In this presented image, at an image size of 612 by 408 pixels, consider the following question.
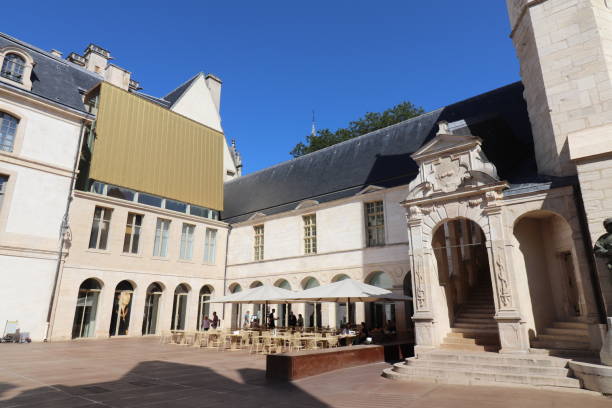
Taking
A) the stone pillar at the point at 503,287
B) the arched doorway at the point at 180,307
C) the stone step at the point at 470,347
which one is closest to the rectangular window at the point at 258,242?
the arched doorway at the point at 180,307

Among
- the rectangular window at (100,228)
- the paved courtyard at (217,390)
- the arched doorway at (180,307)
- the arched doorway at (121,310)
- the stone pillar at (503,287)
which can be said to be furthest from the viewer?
the arched doorway at (180,307)

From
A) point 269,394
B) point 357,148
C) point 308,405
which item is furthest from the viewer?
point 357,148

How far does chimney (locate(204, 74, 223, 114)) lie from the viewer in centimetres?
3506

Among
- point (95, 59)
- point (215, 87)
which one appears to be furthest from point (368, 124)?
point (95, 59)

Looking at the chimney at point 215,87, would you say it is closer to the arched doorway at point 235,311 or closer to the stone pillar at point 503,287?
the arched doorway at point 235,311

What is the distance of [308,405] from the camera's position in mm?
6180

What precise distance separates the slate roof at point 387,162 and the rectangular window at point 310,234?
124 centimetres

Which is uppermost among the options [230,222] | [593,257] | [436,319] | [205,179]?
[205,179]

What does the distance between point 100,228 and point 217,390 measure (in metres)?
16.1

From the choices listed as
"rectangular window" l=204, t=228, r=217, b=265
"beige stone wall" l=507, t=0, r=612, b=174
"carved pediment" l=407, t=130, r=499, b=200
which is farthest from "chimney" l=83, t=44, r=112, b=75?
"beige stone wall" l=507, t=0, r=612, b=174

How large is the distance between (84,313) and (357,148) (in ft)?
56.7

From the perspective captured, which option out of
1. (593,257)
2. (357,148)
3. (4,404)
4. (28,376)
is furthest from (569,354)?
(357,148)

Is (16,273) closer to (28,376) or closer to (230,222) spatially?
(28,376)

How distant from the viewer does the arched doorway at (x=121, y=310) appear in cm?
2019
